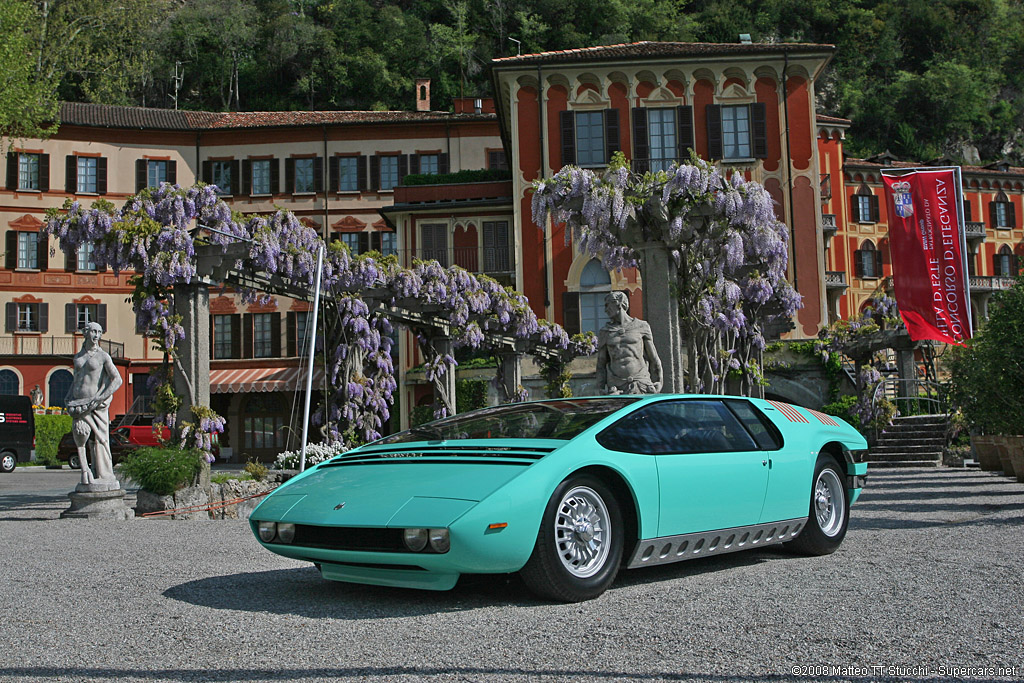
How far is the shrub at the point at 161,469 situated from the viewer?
1217 cm

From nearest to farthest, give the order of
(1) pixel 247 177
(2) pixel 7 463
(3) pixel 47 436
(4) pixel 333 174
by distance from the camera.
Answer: (2) pixel 7 463 → (3) pixel 47 436 → (1) pixel 247 177 → (4) pixel 333 174

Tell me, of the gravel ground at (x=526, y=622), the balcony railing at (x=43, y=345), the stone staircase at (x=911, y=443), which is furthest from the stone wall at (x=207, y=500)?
the balcony railing at (x=43, y=345)

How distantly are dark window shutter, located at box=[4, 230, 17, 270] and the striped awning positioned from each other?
9.77m

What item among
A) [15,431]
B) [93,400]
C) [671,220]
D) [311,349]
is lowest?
[15,431]

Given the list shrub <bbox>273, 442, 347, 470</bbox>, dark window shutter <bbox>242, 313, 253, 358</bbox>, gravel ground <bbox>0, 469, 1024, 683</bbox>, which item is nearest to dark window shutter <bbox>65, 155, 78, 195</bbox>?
dark window shutter <bbox>242, 313, 253, 358</bbox>

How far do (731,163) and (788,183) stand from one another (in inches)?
81.8

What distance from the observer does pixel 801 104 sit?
35.1m

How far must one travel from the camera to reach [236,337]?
43.2 meters

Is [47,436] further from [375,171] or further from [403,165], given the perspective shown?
[403,165]

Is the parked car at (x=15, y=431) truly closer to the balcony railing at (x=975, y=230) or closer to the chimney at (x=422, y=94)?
the chimney at (x=422, y=94)

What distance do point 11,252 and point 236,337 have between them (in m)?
10.1

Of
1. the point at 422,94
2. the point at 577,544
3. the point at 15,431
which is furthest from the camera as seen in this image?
the point at 422,94

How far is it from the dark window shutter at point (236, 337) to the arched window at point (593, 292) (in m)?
16.3

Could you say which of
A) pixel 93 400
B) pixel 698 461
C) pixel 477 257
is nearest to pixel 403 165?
pixel 477 257
